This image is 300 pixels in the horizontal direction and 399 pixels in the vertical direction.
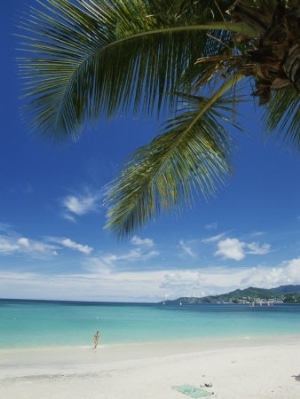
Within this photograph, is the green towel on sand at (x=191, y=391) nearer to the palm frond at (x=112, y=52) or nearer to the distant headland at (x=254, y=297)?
the palm frond at (x=112, y=52)

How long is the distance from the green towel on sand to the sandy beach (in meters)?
0.02

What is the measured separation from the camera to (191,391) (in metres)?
7.43

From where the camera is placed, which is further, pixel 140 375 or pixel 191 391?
pixel 140 375

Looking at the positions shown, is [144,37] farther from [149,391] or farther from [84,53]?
[149,391]

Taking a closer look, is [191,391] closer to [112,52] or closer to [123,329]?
[112,52]

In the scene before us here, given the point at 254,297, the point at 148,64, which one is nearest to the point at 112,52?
the point at 148,64

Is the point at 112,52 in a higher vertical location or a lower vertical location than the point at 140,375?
higher

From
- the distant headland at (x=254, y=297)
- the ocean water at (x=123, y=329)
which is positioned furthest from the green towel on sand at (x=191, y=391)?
the distant headland at (x=254, y=297)

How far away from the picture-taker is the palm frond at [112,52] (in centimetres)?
260

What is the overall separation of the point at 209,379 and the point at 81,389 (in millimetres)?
2993

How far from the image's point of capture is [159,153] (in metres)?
3.93

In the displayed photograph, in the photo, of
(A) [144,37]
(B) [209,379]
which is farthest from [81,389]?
(A) [144,37]

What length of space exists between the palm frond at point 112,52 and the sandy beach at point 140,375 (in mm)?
6122

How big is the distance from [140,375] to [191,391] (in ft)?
8.20
